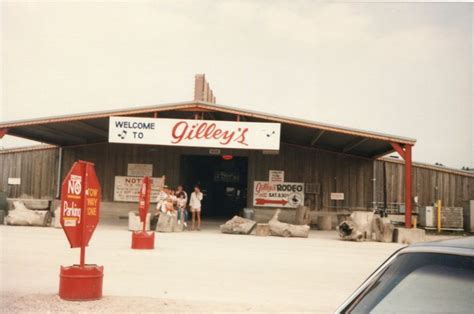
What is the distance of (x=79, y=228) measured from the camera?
7020 mm

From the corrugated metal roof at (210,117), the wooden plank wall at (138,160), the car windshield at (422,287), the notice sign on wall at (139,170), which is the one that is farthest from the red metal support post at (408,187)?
the car windshield at (422,287)

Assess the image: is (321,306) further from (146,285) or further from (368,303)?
(368,303)

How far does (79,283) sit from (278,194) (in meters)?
18.4

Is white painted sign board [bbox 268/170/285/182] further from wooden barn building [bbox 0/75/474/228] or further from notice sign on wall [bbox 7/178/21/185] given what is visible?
notice sign on wall [bbox 7/178/21/185]

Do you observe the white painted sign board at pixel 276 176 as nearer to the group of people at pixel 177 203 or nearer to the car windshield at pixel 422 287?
the group of people at pixel 177 203

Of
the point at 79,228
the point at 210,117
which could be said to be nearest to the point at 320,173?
the point at 210,117

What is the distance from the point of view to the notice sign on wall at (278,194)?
2464cm

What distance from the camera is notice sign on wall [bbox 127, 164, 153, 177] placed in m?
25.4

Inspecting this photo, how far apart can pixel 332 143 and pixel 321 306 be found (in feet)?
56.2

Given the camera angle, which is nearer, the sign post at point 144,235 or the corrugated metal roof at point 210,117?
the sign post at point 144,235

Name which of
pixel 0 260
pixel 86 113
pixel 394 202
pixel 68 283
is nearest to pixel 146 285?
pixel 68 283

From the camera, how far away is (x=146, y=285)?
8281mm

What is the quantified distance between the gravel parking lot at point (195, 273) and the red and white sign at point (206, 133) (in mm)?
3784

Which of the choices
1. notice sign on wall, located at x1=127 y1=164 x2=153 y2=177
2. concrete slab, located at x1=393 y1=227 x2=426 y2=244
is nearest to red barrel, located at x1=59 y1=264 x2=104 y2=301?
concrete slab, located at x1=393 y1=227 x2=426 y2=244
